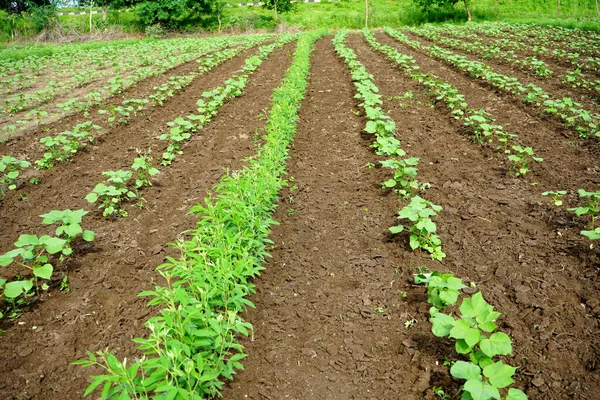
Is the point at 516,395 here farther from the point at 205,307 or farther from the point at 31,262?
the point at 31,262

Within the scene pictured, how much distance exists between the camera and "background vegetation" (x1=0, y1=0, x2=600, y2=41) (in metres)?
29.0

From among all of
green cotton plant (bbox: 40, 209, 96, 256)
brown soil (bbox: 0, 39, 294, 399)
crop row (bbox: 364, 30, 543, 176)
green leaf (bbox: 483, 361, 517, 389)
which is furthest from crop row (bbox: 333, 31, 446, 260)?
green cotton plant (bbox: 40, 209, 96, 256)

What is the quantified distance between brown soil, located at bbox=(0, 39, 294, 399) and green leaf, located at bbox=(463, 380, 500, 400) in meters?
2.16

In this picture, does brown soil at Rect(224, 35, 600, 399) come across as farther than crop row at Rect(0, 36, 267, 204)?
No

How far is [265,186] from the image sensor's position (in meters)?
4.21

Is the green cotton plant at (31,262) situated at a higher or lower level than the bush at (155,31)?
lower

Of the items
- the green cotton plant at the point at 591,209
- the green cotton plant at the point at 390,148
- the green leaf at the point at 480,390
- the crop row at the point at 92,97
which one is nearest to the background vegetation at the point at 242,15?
the crop row at the point at 92,97

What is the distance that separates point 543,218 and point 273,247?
2.98 metres

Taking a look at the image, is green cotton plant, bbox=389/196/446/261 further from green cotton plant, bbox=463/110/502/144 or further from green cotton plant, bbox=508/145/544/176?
green cotton plant, bbox=463/110/502/144

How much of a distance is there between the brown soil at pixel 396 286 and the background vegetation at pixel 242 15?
27919 mm

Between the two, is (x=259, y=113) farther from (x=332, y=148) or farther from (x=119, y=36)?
(x=119, y=36)

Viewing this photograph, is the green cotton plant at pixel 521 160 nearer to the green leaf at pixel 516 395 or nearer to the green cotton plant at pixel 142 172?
the green leaf at pixel 516 395

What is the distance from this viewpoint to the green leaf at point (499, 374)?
2.07 m

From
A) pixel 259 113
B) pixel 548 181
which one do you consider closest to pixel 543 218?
pixel 548 181
